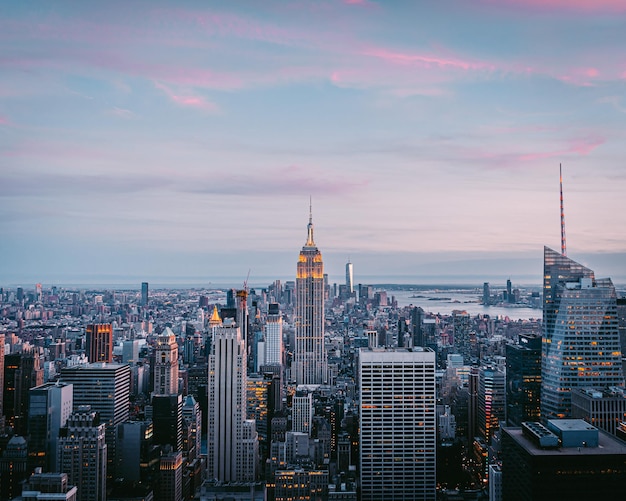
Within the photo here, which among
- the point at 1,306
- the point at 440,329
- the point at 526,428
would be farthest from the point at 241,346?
the point at 440,329

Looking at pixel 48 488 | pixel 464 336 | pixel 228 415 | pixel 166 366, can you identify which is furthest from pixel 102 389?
pixel 464 336

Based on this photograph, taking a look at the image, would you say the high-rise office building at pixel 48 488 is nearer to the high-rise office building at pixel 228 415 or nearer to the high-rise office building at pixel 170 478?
the high-rise office building at pixel 170 478

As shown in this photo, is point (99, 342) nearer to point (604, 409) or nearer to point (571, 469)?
point (604, 409)

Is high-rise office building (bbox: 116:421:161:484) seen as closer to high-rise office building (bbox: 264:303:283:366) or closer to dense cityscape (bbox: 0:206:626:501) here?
dense cityscape (bbox: 0:206:626:501)

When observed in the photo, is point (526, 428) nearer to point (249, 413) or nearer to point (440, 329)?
point (249, 413)

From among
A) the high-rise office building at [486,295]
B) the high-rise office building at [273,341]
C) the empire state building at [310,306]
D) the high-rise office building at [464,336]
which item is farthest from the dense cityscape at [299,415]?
the high-rise office building at [486,295]
